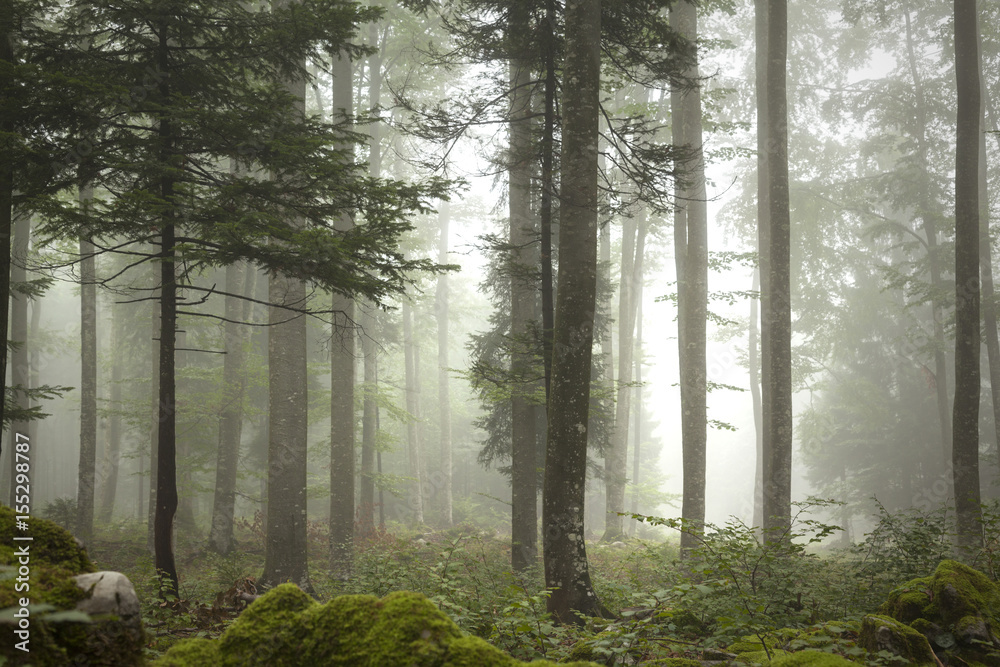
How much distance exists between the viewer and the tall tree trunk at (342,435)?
36.9 feet

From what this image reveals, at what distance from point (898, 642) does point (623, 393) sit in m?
14.4

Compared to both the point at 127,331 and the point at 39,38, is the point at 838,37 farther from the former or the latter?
the point at 127,331

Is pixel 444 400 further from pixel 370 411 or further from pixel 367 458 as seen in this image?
pixel 367 458

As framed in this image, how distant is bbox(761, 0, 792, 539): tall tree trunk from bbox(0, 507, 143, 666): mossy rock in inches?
380

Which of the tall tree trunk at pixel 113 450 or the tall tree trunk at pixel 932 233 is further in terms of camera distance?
the tall tree trunk at pixel 113 450

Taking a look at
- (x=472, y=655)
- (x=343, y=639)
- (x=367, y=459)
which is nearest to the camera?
(x=472, y=655)

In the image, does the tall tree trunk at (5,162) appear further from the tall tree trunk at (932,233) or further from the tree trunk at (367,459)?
the tall tree trunk at (932,233)

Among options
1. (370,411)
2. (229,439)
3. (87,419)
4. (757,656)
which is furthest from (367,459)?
(757,656)

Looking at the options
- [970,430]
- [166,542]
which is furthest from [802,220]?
[166,542]

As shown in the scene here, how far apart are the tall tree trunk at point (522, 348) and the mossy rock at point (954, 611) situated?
4966 millimetres

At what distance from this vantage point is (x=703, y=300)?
11.5m

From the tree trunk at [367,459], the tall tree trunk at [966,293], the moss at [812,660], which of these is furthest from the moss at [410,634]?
the tree trunk at [367,459]

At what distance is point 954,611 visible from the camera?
3.96 metres

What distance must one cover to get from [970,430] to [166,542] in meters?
12.0
